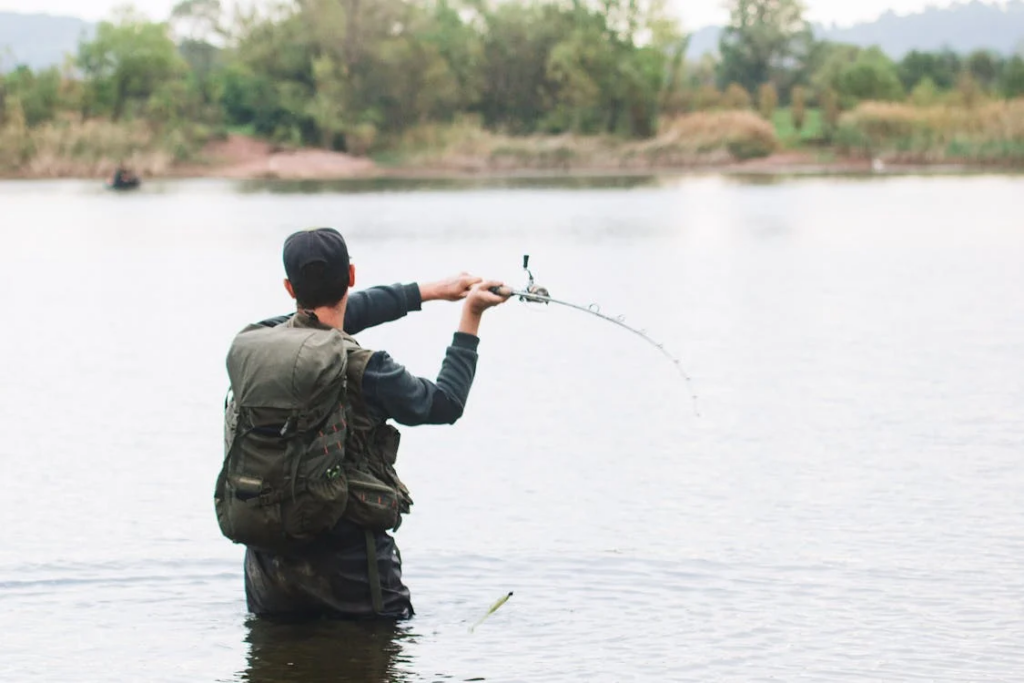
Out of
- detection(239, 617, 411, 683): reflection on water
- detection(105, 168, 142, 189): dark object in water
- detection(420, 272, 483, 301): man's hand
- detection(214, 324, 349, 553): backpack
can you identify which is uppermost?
detection(420, 272, 483, 301): man's hand

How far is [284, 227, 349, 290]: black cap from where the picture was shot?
5676 mm

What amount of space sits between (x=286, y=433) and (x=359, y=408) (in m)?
0.29

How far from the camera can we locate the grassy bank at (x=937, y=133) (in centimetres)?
7444

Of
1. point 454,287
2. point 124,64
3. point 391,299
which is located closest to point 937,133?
point 124,64

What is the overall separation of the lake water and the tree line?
237 feet

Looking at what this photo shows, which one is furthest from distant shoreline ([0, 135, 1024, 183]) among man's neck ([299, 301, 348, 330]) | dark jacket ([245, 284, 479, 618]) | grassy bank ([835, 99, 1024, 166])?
man's neck ([299, 301, 348, 330])

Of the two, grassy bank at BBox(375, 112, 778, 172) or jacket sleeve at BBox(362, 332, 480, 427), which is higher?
jacket sleeve at BBox(362, 332, 480, 427)

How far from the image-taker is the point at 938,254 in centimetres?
2942

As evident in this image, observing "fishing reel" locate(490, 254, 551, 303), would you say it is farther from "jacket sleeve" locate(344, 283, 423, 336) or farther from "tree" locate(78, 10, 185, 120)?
"tree" locate(78, 10, 185, 120)

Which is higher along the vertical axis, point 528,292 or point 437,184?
point 528,292

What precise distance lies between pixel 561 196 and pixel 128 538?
5075 centimetres

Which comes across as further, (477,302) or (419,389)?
(477,302)

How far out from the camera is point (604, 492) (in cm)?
1023

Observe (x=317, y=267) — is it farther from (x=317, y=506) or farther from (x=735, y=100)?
(x=735, y=100)
